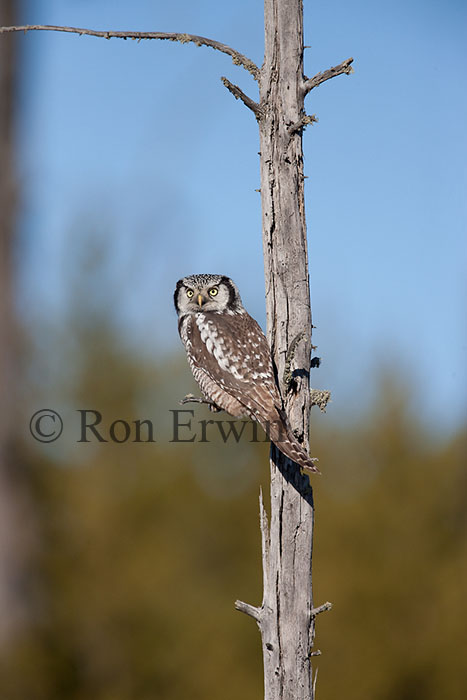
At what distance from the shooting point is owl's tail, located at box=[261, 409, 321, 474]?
13.5 feet

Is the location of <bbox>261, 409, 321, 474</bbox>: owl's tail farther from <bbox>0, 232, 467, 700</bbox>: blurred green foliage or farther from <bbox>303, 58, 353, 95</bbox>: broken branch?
<bbox>0, 232, 467, 700</bbox>: blurred green foliage

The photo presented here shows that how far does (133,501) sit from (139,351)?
12.6ft

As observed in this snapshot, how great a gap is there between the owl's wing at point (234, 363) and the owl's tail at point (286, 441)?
0.06 m

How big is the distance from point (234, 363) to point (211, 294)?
109cm

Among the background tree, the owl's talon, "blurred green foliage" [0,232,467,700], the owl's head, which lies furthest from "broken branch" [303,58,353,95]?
"blurred green foliage" [0,232,467,700]

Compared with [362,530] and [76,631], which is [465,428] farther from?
[76,631]

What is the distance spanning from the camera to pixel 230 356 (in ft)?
17.2

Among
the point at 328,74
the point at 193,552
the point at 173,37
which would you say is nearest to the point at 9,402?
the point at 193,552

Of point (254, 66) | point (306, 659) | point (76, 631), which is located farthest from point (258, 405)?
point (76, 631)

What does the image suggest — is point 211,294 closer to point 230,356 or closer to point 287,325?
point 230,356

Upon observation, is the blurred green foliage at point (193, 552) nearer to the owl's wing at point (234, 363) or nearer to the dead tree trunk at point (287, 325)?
the owl's wing at point (234, 363)

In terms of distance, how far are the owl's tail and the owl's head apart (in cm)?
168

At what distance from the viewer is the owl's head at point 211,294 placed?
6.00 metres

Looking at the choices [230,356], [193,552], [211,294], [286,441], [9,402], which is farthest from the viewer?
[193,552]
